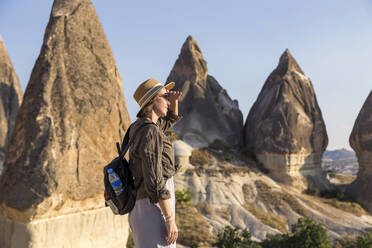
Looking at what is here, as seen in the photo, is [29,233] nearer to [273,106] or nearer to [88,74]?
[88,74]

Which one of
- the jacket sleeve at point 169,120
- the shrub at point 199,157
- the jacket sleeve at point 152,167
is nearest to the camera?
the jacket sleeve at point 152,167

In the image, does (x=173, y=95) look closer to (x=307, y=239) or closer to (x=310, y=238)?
(x=307, y=239)

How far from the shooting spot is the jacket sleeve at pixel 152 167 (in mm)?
2367

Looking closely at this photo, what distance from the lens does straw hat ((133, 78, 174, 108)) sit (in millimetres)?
2758

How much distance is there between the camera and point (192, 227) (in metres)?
17.2

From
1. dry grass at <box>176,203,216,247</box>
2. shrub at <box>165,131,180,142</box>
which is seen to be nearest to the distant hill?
shrub at <box>165,131,180,142</box>

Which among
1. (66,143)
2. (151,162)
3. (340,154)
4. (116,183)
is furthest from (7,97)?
Result: (340,154)

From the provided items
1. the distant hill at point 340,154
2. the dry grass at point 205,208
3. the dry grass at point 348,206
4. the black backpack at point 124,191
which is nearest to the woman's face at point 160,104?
the black backpack at point 124,191

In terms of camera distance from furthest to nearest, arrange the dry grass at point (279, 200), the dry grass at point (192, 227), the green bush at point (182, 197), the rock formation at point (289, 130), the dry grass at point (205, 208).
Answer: the rock formation at point (289, 130)
the dry grass at point (279, 200)
the green bush at point (182, 197)
the dry grass at point (205, 208)
the dry grass at point (192, 227)

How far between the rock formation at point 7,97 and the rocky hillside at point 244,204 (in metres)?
12.1

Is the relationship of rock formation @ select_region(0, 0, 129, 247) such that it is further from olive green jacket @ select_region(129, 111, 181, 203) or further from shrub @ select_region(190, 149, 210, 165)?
shrub @ select_region(190, 149, 210, 165)

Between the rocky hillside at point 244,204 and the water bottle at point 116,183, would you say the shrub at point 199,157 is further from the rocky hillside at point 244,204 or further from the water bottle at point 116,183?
the water bottle at point 116,183

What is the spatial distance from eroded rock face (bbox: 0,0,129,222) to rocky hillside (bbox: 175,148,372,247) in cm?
959

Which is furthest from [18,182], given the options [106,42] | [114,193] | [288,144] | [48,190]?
[288,144]
